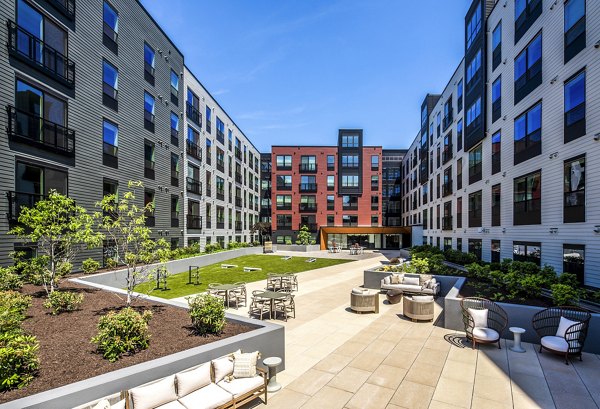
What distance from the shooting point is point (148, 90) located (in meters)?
24.8


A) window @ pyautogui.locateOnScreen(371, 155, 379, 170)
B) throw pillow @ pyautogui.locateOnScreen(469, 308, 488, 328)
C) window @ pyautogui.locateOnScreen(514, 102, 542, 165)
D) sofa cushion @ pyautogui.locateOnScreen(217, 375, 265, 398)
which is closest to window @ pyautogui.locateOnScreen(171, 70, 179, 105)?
window @ pyautogui.locateOnScreen(514, 102, 542, 165)

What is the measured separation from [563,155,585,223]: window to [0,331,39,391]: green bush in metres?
18.8

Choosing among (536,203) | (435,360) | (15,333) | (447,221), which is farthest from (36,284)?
(447,221)

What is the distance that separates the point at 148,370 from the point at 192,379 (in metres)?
0.78

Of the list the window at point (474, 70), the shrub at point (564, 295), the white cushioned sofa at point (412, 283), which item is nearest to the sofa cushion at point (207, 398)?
the shrub at point (564, 295)

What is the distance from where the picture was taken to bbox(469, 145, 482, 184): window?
24.1 m

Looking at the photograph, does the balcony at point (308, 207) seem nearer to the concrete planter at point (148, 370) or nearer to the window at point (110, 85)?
the window at point (110, 85)

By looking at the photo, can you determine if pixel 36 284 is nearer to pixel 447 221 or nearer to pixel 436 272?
pixel 436 272

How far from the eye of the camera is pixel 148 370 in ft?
17.6

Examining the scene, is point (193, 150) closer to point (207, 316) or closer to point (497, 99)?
point (497, 99)

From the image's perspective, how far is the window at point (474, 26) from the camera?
79.5ft

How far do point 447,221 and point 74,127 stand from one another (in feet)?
101

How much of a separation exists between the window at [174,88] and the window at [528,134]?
27285 mm

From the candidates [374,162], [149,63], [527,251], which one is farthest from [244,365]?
[374,162]
